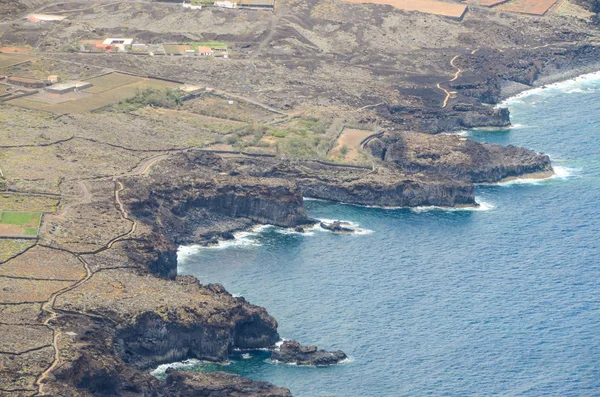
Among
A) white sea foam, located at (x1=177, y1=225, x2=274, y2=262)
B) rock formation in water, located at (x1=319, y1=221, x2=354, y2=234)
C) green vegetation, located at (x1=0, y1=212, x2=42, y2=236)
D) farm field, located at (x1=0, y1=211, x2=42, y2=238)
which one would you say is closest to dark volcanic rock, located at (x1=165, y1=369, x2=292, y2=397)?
farm field, located at (x1=0, y1=211, x2=42, y2=238)

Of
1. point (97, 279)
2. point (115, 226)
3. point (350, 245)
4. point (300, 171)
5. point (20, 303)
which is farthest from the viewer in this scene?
point (300, 171)

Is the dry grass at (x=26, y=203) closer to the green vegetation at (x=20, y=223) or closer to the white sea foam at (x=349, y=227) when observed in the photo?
the green vegetation at (x=20, y=223)

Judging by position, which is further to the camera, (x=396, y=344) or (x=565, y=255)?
(x=565, y=255)

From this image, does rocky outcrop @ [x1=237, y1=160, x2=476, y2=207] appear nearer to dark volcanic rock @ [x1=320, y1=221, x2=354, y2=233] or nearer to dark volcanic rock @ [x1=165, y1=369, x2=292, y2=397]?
dark volcanic rock @ [x1=320, y1=221, x2=354, y2=233]

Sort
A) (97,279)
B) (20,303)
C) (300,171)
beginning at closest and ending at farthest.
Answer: (20,303)
(97,279)
(300,171)

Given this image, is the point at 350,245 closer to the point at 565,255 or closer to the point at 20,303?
the point at 565,255

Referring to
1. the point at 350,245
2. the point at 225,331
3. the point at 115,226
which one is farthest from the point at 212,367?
the point at 350,245
